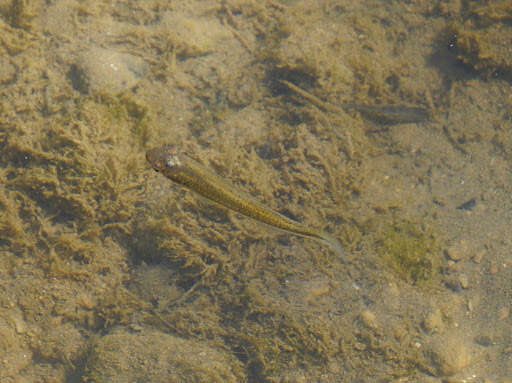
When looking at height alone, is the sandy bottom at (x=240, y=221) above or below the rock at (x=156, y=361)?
above

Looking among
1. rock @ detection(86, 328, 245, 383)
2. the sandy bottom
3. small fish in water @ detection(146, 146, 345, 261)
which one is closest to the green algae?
the sandy bottom

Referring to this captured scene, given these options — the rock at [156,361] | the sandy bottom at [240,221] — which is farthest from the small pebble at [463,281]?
the rock at [156,361]

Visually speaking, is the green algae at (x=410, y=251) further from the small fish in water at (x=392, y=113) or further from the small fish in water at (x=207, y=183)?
the small fish in water at (x=207, y=183)

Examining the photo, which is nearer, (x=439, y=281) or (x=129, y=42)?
(x=439, y=281)

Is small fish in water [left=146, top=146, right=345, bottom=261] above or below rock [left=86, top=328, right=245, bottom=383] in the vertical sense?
above

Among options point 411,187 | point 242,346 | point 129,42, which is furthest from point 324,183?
point 129,42

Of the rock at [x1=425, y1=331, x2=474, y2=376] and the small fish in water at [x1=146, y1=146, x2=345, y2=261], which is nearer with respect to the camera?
the small fish in water at [x1=146, y1=146, x2=345, y2=261]

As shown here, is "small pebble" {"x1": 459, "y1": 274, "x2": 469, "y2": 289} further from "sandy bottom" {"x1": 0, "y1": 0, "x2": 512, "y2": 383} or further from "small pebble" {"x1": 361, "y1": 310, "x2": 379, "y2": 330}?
"small pebble" {"x1": 361, "y1": 310, "x2": 379, "y2": 330}

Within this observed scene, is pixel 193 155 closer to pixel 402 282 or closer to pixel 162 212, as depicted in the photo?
pixel 162 212
